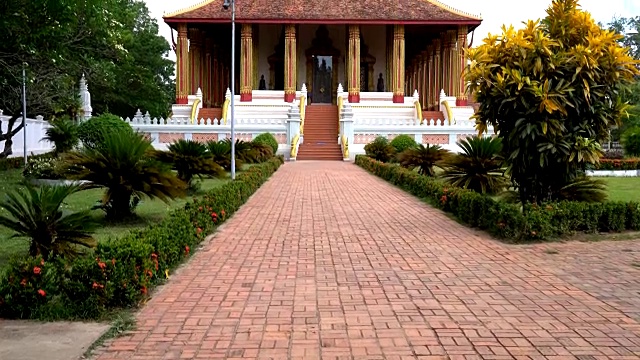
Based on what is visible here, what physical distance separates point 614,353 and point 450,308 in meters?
1.36

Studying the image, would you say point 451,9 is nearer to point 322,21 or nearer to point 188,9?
point 322,21

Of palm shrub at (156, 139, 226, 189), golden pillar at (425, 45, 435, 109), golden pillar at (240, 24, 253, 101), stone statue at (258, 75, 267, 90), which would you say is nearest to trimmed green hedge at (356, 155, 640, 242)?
palm shrub at (156, 139, 226, 189)

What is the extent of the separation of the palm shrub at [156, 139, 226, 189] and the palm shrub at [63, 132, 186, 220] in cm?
342

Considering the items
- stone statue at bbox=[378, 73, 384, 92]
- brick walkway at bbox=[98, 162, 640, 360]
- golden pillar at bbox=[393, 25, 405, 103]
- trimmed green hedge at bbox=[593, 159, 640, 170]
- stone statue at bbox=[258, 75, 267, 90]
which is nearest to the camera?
brick walkway at bbox=[98, 162, 640, 360]

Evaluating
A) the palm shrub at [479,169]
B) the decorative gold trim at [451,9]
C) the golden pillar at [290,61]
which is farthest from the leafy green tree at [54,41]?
the decorative gold trim at [451,9]

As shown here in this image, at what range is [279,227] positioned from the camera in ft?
31.6

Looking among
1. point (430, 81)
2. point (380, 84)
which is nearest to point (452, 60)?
point (430, 81)

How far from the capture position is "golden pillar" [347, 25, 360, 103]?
115ft

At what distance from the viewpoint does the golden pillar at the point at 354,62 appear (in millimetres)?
35062

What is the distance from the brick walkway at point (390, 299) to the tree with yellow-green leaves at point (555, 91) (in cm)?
153

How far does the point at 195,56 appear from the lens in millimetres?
36812

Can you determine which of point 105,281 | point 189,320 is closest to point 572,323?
point 189,320

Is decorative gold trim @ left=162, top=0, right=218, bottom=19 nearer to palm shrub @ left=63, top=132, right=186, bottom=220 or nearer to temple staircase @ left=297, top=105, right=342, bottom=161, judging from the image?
temple staircase @ left=297, top=105, right=342, bottom=161

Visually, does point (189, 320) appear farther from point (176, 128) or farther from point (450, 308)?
point (176, 128)
